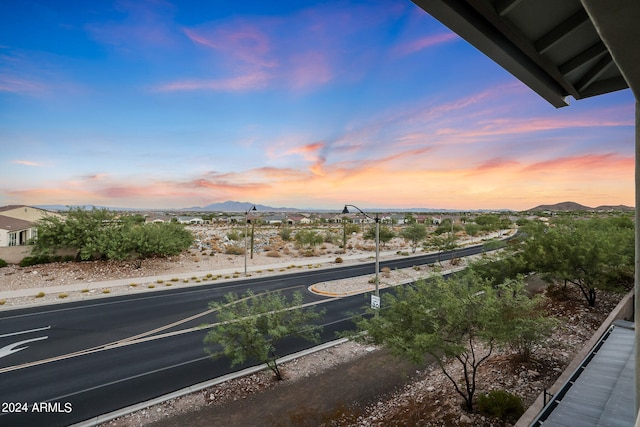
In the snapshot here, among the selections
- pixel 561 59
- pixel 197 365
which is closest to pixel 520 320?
pixel 561 59

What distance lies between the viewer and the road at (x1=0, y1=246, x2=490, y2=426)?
9.66 m

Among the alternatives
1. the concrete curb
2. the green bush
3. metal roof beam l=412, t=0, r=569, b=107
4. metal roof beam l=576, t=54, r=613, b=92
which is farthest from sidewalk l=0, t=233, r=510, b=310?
metal roof beam l=412, t=0, r=569, b=107

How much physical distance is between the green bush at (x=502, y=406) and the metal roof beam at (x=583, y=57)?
8.31 metres

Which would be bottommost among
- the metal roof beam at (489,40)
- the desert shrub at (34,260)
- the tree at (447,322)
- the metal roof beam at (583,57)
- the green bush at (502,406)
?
the green bush at (502,406)

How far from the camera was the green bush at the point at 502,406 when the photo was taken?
7852 millimetres

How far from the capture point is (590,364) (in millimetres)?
8766

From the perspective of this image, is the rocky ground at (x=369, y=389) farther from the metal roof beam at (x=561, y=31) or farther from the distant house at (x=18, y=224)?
the distant house at (x=18, y=224)

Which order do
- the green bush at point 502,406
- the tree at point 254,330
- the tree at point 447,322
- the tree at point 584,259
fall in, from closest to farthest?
the tree at point 447,322, the green bush at point 502,406, the tree at point 254,330, the tree at point 584,259

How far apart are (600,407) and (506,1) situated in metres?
8.85

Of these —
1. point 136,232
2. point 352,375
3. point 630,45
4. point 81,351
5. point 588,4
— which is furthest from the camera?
point 136,232

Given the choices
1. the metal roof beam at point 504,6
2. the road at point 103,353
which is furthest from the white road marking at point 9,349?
the metal roof beam at point 504,6

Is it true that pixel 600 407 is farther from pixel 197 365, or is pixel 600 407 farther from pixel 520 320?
pixel 197 365

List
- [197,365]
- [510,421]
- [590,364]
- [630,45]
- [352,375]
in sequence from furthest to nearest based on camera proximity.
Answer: [197,365]
[352,375]
[590,364]
[510,421]
[630,45]

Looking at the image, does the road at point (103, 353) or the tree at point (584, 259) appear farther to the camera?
the tree at point (584, 259)
